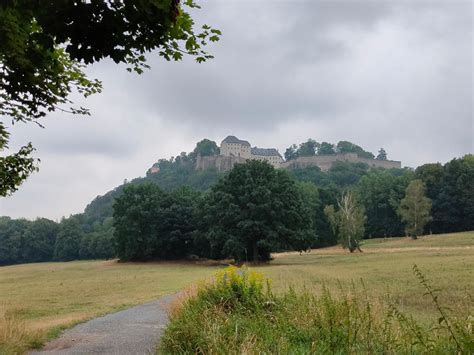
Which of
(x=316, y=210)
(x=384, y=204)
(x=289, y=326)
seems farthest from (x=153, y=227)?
(x=289, y=326)

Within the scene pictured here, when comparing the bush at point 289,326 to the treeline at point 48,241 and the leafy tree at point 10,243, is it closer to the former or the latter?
the treeline at point 48,241

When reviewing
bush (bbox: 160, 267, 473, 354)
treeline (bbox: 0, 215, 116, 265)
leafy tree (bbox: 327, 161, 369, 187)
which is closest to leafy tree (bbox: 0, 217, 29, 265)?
treeline (bbox: 0, 215, 116, 265)

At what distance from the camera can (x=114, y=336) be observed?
1077 centimetres

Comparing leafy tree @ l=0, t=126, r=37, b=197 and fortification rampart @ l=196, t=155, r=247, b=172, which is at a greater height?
fortification rampart @ l=196, t=155, r=247, b=172

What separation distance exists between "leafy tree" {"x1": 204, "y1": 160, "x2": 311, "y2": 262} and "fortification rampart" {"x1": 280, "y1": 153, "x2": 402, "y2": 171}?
136 m

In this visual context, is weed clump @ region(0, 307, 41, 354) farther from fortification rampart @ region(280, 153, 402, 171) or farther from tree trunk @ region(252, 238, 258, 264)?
fortification rampart @ region(280, 153, 402, 171)

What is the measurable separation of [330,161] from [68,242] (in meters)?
117

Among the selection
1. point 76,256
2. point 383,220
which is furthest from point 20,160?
point 76,256

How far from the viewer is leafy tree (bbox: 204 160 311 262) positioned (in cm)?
5291

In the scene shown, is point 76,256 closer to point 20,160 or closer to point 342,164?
point 342,164

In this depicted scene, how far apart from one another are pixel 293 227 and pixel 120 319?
4312cm

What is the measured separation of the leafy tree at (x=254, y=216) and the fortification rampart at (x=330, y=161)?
136 m

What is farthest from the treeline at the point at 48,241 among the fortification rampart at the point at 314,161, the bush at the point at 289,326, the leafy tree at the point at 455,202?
the bush at the point at 289,326

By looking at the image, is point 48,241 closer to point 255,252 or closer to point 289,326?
point 255,252
